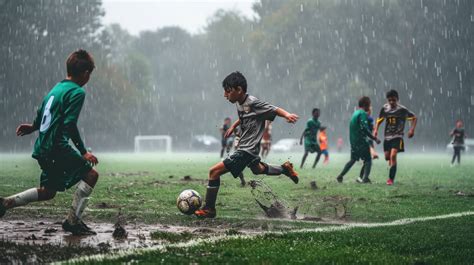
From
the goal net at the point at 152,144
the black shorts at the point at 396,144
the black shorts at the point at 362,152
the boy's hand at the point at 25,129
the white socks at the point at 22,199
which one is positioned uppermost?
the boy's hand at the point at 25,129

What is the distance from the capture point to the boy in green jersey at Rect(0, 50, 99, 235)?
5.84m

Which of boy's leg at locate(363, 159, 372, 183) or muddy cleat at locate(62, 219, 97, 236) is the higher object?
boy's leg at locate(363, 159, 372, 183)

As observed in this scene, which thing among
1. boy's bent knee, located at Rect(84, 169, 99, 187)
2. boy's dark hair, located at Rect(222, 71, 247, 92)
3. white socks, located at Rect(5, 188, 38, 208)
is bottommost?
white socks, located at Rect(5, 188, 38, 208)

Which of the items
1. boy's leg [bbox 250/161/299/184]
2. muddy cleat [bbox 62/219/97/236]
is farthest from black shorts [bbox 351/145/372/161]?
muddy cleat [bbox 62/219/97/236]

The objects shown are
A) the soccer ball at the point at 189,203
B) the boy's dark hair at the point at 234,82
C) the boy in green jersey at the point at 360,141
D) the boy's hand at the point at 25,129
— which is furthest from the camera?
the boy in green jersey at the point at 360,141

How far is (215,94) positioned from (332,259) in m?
71.6

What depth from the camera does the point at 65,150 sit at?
5.86 meters

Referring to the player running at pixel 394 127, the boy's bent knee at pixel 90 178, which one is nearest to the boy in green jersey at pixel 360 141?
the player running at pixel 394 127

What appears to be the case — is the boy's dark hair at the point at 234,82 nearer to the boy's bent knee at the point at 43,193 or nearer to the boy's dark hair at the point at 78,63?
the boy's dark hair at the point at 78,63

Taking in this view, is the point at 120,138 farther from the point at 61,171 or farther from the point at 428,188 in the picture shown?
the point at 61,171

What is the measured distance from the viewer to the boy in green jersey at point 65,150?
5.84m

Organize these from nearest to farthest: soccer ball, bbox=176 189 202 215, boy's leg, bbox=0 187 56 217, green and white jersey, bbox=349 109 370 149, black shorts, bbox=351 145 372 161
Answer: boy's leg, bbox=0 187 56 217 < soccer ball, bbox=176 189 202 215 < green and white jersey, bbox=349 109 370 149 < black shorts, bbox=351 145 372 161

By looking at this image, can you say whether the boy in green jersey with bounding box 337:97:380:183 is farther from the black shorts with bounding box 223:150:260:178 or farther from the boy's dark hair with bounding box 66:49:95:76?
the boy's dark hair with bounding box 66:49:95:76

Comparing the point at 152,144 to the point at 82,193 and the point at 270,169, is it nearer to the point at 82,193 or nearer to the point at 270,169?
the point at 270,169
